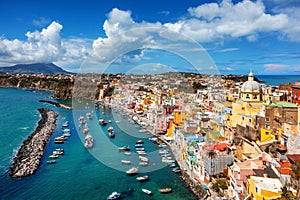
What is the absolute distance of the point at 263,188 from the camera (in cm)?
450

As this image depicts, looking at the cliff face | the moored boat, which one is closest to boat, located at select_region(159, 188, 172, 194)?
the moored boat

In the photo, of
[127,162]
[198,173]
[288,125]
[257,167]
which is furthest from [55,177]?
[288,125]

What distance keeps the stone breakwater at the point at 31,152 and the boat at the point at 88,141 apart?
161 cm

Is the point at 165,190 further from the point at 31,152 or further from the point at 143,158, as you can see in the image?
the point at 31,152

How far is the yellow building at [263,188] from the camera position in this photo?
4430 millimetres

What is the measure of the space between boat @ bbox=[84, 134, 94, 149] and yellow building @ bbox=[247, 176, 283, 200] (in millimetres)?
6485

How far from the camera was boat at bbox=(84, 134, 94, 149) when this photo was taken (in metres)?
10.1

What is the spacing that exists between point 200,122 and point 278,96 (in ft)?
11.2

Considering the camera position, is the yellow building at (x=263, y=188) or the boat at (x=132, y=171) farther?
the boat at (x=132, y=171)

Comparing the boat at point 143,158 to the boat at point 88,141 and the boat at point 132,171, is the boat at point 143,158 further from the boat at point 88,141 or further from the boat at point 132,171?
the boat at point 88,141

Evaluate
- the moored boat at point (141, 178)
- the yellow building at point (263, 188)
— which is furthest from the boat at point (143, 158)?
the yellow building at point (263, 188)

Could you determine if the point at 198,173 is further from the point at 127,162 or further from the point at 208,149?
the point at 127,162

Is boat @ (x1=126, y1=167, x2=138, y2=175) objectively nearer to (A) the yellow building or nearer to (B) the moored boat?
(B) the moored boat

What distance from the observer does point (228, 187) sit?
5.91 metres
